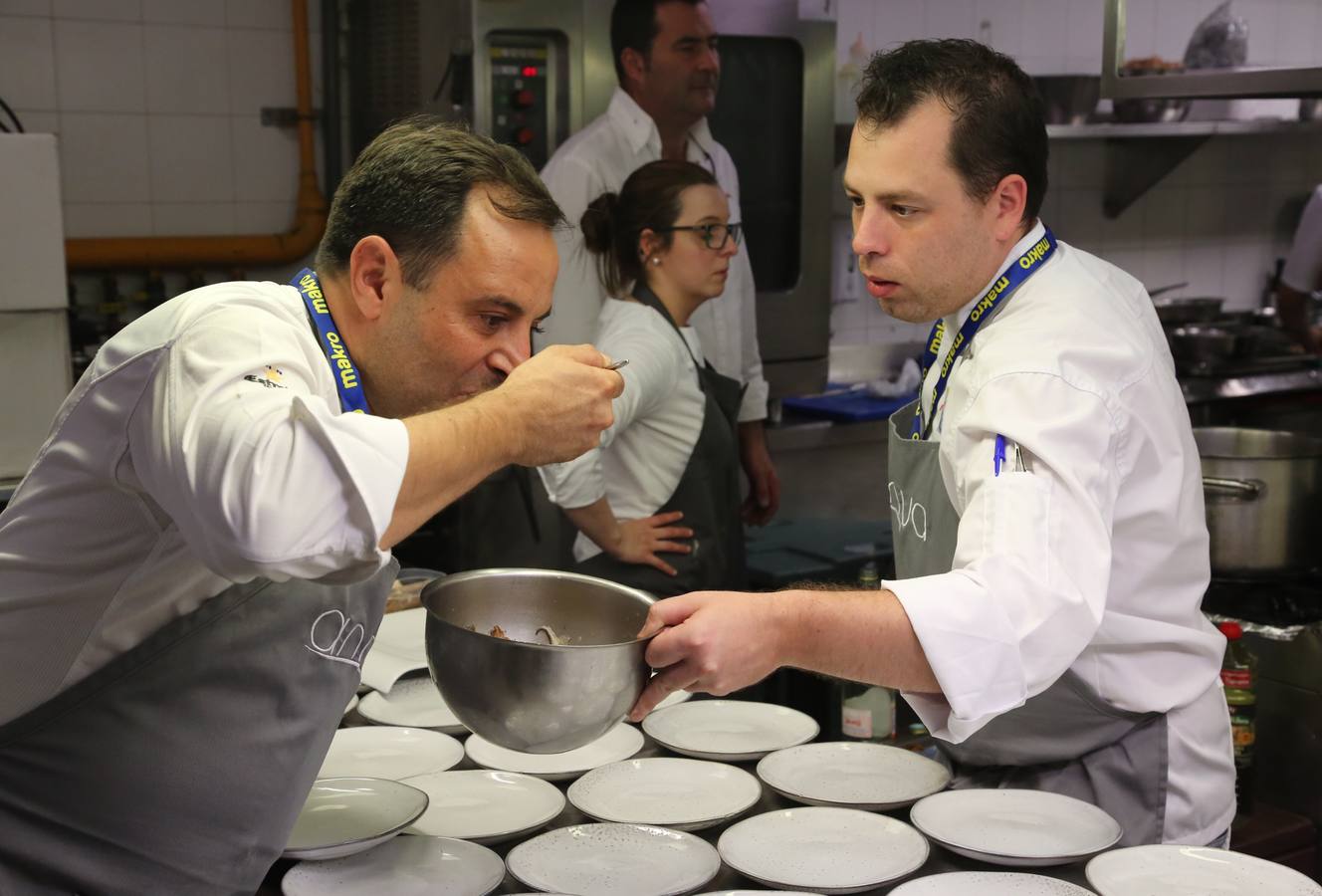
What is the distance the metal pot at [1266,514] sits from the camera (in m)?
2.60

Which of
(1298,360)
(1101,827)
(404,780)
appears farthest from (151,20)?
(1298,360)

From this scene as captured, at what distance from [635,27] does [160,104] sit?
4.71ft

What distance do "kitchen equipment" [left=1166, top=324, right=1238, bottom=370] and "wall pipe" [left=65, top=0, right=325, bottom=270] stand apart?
2.97 meters

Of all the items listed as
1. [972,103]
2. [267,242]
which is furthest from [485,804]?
[267,242]

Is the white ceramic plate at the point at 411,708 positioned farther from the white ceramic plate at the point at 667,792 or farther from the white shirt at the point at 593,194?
the white shirt at the point at 593,194

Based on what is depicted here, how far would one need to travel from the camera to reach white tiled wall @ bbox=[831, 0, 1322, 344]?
4945 mm

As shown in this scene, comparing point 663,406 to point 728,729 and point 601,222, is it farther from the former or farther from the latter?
point 728,729

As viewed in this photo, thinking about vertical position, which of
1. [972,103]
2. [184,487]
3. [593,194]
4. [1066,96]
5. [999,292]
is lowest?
[184,487]

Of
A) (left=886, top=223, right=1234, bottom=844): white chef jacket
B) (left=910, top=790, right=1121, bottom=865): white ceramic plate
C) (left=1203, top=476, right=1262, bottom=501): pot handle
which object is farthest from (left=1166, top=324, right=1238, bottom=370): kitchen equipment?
(left=910, top=790, right=1121, bottom=865): white ceramic plate

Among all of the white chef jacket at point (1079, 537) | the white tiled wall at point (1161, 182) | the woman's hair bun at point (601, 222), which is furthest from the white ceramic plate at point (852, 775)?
the white tiled wall at point (1161, 182)

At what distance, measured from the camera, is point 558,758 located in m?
1.73

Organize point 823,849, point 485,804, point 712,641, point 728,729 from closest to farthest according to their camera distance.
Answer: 1. point 712,641
2. point 823,849
3. point 485,804
4. point 728,729

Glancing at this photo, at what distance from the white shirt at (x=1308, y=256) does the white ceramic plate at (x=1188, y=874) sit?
3.91 meters

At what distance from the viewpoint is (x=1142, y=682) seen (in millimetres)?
1641
